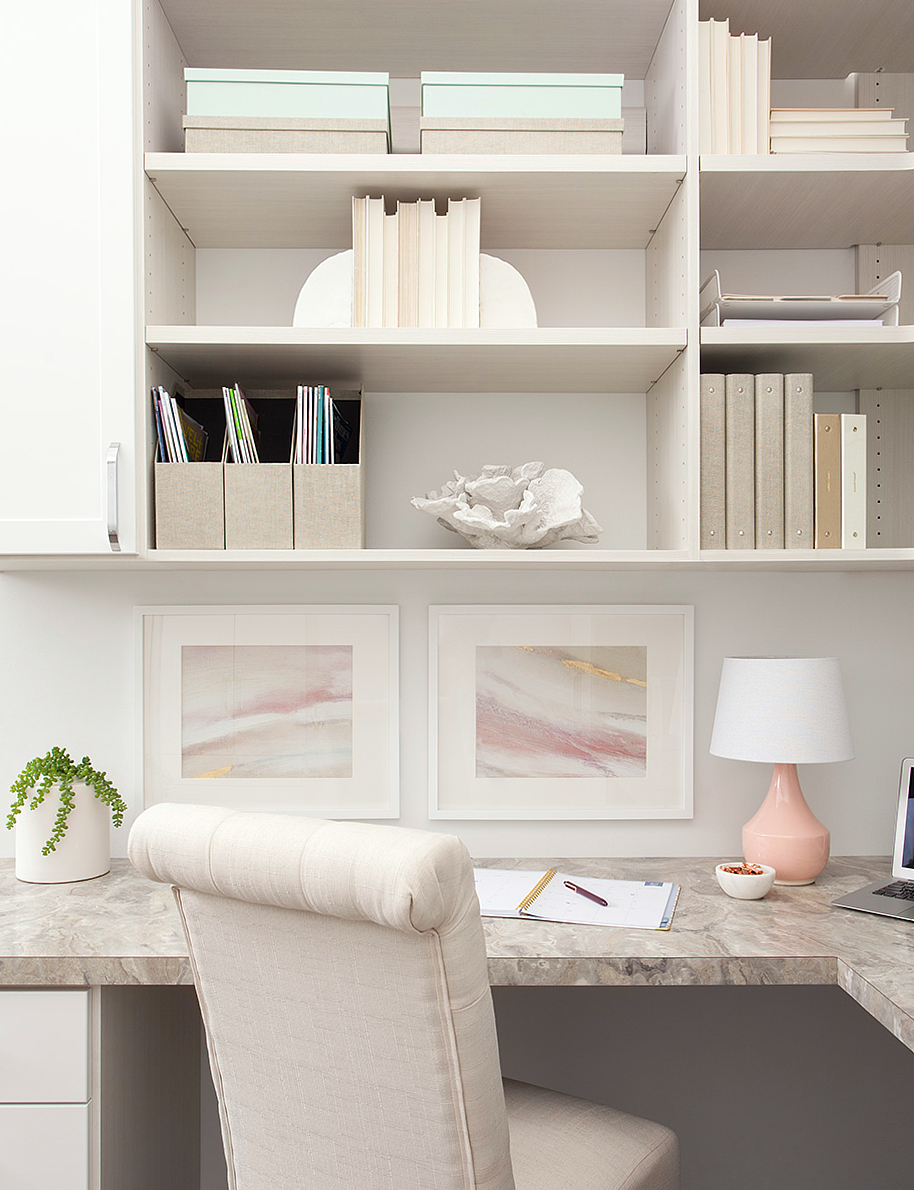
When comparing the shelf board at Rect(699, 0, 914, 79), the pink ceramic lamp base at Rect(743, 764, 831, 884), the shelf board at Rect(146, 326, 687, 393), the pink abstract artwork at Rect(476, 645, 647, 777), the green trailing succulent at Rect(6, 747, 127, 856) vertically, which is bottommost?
the pink ceramic lamp base at Rect(743, 764, 831, 884)

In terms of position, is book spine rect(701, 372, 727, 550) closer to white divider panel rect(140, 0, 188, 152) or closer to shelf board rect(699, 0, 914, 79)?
shelf board rect(699, 0, 914, 79)

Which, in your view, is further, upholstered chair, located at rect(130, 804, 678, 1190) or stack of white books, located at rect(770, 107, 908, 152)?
Result: stack of white books, located at rect(770, 107, 908, 152)

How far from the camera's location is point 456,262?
1611mm

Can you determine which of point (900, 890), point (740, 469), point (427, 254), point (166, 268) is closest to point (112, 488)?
point (166, 268)

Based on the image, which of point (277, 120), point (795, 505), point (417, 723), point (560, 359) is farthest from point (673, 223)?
point (417, 723)

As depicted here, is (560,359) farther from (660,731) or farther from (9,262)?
(9,262)

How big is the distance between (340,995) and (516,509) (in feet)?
3.13

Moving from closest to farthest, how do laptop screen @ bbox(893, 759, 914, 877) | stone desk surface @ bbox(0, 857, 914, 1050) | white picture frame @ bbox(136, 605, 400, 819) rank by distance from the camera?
stone desk surface @ bbox(0, 857, 914, 1050), laptop screen @ bbox(893, 759, 914, 877), white picture frame @ bbox(136, 605, 400, 819)

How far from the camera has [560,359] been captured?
1.65 meters

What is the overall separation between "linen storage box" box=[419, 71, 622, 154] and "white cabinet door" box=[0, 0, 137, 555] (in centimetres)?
53

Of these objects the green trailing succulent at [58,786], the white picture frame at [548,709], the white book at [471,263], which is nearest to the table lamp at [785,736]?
the white picture frame at [548,709]

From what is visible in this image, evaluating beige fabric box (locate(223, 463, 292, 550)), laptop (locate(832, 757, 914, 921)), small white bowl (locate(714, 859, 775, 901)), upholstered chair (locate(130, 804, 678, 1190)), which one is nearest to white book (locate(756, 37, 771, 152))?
beige fabric box (locate(223, 463, 292, 550))

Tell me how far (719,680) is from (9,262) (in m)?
1.54

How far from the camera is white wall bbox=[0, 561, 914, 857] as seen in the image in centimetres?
186
